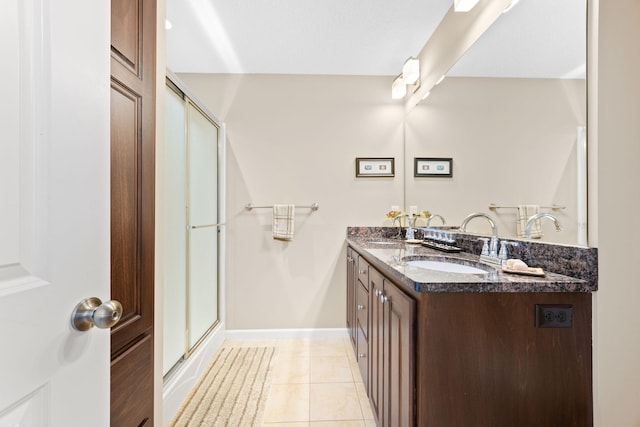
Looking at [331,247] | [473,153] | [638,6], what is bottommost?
[331,247]

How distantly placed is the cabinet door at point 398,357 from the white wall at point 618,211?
0.59 meters

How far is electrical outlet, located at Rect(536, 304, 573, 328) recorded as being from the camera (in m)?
0.91

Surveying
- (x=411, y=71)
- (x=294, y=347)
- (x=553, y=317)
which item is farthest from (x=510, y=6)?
(x=294, y=347)

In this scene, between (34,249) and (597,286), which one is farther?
(597,286)

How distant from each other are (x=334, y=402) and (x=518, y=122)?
180 cm

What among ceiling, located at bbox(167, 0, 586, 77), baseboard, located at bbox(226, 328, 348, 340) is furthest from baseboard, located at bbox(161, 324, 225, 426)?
ceiling, located at bbox(167, 0, 586, 77)

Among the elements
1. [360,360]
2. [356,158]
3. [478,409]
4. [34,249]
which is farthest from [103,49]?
[356,158]

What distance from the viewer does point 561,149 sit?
111 cm

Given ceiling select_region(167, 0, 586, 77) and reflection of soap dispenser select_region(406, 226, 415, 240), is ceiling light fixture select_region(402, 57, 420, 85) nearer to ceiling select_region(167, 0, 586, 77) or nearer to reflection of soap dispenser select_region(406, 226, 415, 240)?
ceiling select_region(167, 0, 586, 77)

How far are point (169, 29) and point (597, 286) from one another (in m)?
2.67

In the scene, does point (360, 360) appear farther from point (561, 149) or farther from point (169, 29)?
point (169, 29)

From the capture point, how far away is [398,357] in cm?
105

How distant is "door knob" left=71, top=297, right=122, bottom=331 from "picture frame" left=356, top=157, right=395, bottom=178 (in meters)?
2.23

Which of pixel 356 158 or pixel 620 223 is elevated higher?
pixel 356 158
